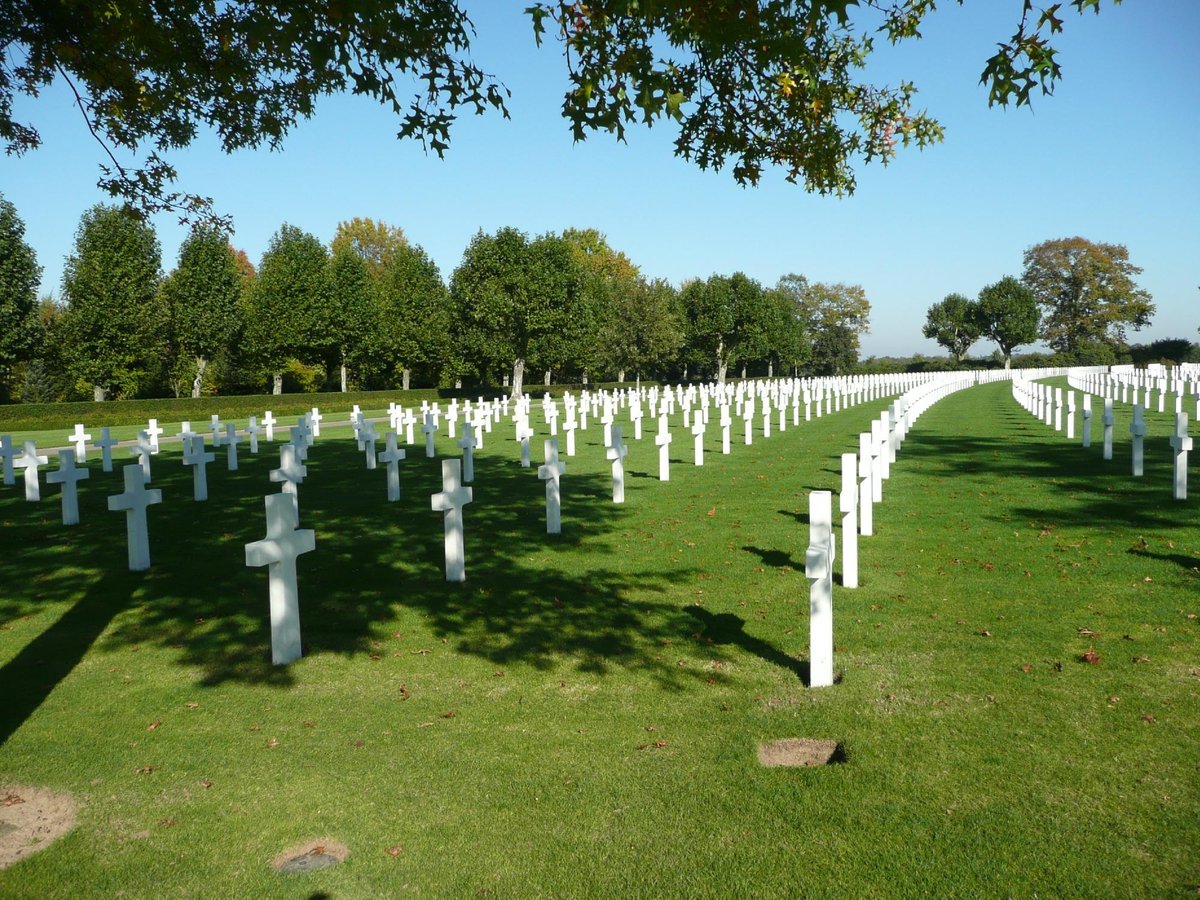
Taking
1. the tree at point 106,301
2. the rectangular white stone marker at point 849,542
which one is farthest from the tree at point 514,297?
the rectangular white stone marker at point 849,542

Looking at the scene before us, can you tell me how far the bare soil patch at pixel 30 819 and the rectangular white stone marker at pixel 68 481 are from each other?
842cm

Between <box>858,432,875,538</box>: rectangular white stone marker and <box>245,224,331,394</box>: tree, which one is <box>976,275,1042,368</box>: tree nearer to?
<box>245,224,331,394</box>: tree

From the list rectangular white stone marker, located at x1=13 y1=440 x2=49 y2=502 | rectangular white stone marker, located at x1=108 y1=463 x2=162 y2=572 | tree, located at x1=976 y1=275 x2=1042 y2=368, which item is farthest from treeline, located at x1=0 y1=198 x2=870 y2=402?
tree, located at x1=976 y1=275 x2=1042 y2=368

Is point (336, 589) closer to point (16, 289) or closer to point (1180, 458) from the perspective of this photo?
point (1180, 458)

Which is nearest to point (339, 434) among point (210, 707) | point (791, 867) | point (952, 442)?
point (952, 442)

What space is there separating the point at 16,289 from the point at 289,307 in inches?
602

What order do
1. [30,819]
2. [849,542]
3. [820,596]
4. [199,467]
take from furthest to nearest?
[199,467] < [849,542] < [820,596] < [30,819]

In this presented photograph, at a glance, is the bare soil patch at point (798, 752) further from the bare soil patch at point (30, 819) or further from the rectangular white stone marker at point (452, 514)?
the rectangular white stone marker at point (452, 514)

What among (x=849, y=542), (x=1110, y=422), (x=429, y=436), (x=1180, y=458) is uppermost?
(x=1110, y=422)

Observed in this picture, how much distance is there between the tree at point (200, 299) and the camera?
51656 mm

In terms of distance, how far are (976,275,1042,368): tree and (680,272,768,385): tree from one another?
39005mm

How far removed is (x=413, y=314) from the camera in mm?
63281

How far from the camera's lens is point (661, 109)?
28.3ft

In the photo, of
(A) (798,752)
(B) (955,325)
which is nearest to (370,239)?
(B) (955,325)
